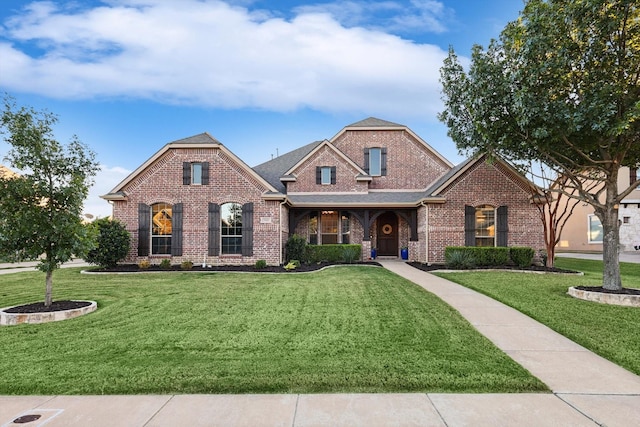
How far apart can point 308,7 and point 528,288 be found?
11339 millimetres

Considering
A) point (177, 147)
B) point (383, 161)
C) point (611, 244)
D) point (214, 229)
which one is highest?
point (383, 161)

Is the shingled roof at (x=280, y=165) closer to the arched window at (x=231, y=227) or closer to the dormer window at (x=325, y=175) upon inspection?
the dormer window at (x=325, y=175)

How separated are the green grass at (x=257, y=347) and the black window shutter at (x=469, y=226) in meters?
7.98

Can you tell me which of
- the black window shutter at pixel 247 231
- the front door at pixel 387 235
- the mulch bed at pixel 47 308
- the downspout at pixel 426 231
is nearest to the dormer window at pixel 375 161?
the front door at pixel 387 235

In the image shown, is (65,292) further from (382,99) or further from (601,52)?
(382,99)

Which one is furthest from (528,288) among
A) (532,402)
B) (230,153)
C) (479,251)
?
(230,153)

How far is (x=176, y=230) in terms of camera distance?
15.7 m

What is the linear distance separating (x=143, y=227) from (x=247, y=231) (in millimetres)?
4534

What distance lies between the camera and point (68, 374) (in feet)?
13.6

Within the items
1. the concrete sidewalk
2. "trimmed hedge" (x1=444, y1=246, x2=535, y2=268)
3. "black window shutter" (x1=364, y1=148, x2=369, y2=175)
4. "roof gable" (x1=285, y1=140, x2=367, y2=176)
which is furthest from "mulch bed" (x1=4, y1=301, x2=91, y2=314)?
"black window shutter" (x1=364, y1=148, x2=369, y2=175)

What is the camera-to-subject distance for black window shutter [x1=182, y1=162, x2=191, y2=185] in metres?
15.8

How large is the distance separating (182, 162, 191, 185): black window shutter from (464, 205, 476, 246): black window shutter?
1226 centimetres

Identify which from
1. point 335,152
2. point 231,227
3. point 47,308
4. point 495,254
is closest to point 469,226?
point 495,254

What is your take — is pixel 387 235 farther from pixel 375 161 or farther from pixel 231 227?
pixel 231 227
